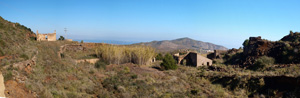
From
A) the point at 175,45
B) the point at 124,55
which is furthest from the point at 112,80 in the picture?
the point at 175,45

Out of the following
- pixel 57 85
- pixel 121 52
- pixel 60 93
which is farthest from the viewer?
pixel 121 52

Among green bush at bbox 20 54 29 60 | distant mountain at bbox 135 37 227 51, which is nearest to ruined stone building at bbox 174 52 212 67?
green bush at bbox 20 54 29 60

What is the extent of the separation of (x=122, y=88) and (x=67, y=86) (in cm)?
304

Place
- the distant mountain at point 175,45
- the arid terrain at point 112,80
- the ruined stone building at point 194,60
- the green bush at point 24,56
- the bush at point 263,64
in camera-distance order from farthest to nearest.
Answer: the distant mountain at point 175,45 < the ruined stone building at point 194,60 < the bush at point 263,64 < the green bush at point 24,56 < the arid terrain at point 112,80

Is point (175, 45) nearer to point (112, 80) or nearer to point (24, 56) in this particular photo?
point (112, 80)

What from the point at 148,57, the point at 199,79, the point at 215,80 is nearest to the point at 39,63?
the point at 199,79

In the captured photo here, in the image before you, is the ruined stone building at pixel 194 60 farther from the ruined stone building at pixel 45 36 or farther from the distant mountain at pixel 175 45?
the distant mountain at pixel 175 45

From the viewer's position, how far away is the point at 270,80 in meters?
12.3

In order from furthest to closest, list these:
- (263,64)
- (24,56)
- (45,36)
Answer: (45,36) → (263,64) → (24,56)

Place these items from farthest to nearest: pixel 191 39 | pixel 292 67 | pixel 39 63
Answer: pixel 191 39 → pixel 292 67 → pixel 39 63

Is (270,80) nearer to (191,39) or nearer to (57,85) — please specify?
(57,85)

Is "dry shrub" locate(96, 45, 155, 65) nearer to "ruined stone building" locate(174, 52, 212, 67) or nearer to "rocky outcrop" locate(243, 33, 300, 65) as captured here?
"ruined stone building" locate(174, 52, 212, 67)

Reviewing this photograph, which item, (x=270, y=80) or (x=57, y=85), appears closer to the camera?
(x=57, y=85)

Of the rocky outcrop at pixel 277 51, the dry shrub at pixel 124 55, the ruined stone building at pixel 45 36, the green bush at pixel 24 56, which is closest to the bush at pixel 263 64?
the rocky outcrop at pixel 277 51
